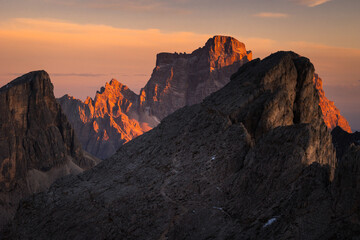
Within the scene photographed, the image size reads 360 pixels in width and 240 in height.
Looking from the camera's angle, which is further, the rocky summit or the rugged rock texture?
the rugged rock texture

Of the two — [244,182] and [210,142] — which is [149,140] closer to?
[210,142]

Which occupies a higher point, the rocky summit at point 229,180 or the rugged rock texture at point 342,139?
the rocky summit at point 229,180

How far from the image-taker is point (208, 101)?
99688 mm

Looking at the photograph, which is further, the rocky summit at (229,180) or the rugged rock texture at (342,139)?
the rugged rock texture at (342,139)

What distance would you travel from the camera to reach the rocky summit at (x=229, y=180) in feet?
177

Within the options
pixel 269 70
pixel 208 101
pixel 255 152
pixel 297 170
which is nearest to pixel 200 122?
pixel 208 101

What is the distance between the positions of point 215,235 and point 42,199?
149ft

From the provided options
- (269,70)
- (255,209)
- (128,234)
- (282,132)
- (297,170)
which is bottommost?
(128,234)

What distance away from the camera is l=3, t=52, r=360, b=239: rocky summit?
177ft

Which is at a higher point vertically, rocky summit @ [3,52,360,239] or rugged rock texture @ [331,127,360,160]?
rocky summit @ [3,52,360,239]

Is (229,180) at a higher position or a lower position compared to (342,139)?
higher

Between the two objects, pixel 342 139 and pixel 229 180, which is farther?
pixel 342 139

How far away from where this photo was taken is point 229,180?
237 ft

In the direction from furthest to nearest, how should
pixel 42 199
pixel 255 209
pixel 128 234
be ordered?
pixel 42 199 → pixel 128 234 → pixel 255 209
